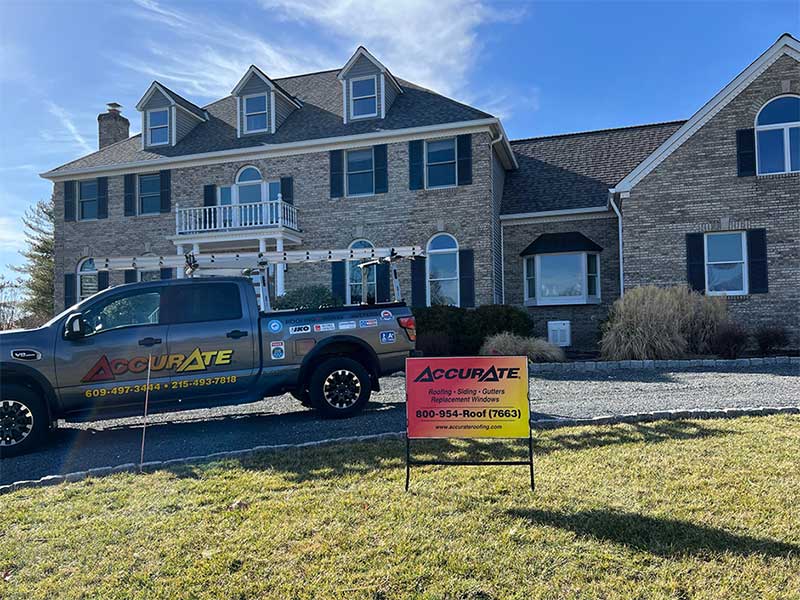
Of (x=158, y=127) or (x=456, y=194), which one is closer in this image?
(x=456, y=194)

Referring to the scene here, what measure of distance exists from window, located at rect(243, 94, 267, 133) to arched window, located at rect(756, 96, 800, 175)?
1515 centimetres

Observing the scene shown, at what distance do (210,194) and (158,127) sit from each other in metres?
3.80

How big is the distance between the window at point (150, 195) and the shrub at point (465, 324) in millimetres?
11808

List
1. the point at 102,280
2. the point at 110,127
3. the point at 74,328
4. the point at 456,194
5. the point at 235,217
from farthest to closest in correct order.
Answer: the point at 110,127 < the point at 102,280 < the point at 235,217 < the point at 456,194 < the point at 74,328

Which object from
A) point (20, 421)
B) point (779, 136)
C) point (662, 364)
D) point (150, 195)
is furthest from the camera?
point (150, 195)

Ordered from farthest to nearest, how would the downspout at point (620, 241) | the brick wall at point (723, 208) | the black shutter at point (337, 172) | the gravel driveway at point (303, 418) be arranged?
the black shutter at point (337, 172), the downspout at point (620, 241), the brick wall at point (723, 208), the gravel driveway at point (303, 418)

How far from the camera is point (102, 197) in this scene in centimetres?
2242

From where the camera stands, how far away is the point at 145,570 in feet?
11.9

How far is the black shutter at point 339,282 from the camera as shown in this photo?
63.4 ft

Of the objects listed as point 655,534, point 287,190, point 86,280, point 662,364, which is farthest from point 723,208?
point 86,280

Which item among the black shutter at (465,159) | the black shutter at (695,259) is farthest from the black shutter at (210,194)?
the black shutter at (695,259)

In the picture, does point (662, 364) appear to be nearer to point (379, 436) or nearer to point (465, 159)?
point (379, 436)

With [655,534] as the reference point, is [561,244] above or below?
above

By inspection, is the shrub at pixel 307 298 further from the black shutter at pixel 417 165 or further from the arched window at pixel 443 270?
the black shutter at pixel 417 165
